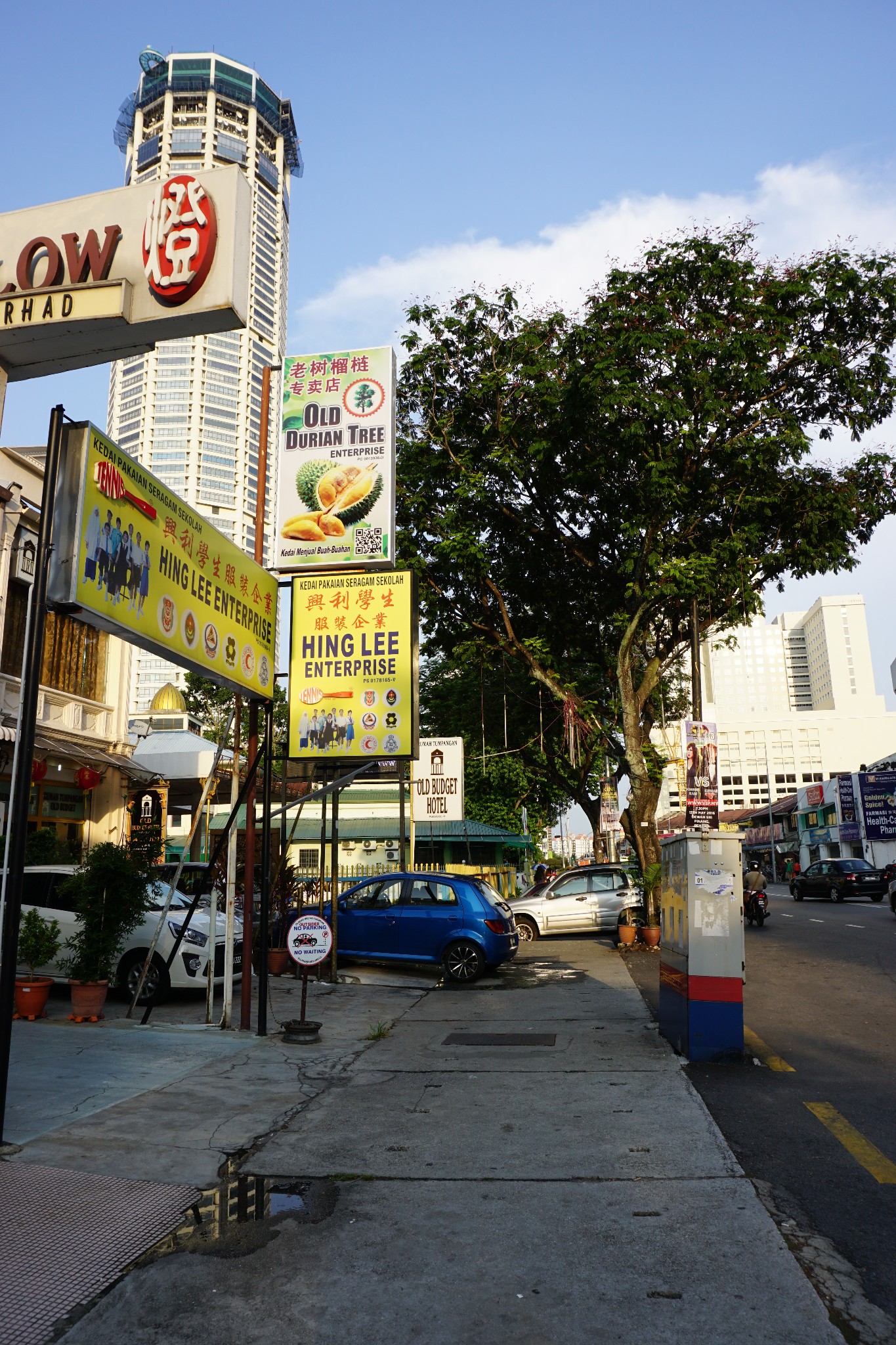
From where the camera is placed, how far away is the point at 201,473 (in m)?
175

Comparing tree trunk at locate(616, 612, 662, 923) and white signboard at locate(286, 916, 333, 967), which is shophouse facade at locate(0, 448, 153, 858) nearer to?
white signboard at locate(286, 916, 333, 967)

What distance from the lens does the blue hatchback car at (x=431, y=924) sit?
14.9m

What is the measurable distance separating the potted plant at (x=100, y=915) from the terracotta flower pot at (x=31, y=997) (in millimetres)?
304

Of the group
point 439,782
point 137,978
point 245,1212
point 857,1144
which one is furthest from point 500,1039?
point 439,782

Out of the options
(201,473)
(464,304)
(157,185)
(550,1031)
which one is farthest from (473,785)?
(201,473)

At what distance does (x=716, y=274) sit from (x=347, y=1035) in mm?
16393

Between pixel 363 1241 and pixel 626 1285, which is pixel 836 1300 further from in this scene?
pixel 363 1241

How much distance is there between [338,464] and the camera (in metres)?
14.2

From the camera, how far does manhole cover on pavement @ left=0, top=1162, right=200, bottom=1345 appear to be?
12.6ft

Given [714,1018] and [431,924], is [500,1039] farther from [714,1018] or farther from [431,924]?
[431,924]

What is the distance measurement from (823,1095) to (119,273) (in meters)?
8.48

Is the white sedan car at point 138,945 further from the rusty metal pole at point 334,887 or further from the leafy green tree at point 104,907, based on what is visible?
the rusty metal pole at point 334,887

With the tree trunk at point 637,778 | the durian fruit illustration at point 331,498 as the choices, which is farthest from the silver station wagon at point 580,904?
the durian fruit illustration at point 331,498

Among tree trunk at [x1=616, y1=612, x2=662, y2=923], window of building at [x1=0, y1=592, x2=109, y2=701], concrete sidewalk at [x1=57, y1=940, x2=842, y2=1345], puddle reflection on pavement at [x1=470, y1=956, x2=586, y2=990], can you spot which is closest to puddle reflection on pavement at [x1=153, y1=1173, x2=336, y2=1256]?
concrete sidewalk at [x1=57, y1=940, x2=842, y2=1345]
